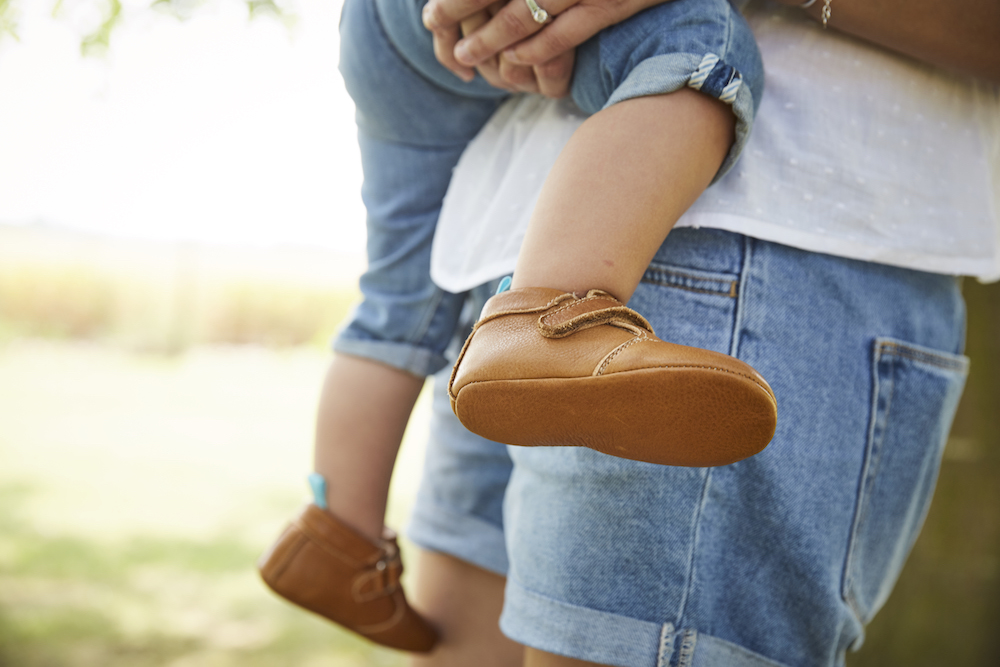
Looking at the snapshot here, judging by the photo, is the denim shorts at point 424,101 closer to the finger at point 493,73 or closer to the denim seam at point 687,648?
the finger at point 493,73

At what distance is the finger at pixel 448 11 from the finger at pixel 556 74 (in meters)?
0.09

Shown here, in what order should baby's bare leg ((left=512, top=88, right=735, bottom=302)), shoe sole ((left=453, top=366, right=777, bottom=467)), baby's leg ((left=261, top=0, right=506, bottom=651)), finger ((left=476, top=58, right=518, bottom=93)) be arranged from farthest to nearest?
baby's leg ((left=261, top=0, right=506, bottom=651)) < finger ((left=476, top=58, right=518, bottom=93)) < baby's bare leg ((left=512, top=88, right=735, bottom=302)) < shoe sole ((left=453, top=366, right=777, bottom=467))

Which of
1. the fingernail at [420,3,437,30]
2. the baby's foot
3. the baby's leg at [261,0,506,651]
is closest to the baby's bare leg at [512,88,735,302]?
the fingernail at [420,3,437,30]

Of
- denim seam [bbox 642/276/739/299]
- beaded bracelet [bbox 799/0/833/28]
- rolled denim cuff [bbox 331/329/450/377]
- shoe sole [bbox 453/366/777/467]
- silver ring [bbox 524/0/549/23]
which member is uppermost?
beaded bracelet [bbox 799/0/833/28]

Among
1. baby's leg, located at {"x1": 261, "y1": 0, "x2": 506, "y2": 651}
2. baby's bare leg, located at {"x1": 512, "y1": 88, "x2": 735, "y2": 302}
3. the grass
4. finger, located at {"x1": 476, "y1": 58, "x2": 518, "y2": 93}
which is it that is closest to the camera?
baby's bare leg, located at {"x1": 512, "y1": 88, "x2": 735, "y2": 302}

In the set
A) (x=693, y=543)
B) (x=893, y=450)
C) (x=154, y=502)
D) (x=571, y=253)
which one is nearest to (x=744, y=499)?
(x=693, y=543)

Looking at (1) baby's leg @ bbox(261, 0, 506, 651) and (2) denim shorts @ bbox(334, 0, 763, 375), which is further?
(1) baby's leg @ bbox(261, 0, 506, 651)

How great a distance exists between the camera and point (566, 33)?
0.68m

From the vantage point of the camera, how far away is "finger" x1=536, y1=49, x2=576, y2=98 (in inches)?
28.7

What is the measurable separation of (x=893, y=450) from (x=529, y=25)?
1.95ft

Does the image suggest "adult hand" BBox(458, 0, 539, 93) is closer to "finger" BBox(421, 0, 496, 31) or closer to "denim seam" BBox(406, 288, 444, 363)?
"finger" BBox(421, 0, 496, 31)

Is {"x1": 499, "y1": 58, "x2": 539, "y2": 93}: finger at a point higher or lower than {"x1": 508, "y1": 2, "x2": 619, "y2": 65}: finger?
lower

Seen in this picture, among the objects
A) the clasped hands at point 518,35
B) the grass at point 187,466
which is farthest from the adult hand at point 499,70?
the grass at point 187,466

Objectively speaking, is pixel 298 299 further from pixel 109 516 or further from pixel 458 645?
pixel 458 645
